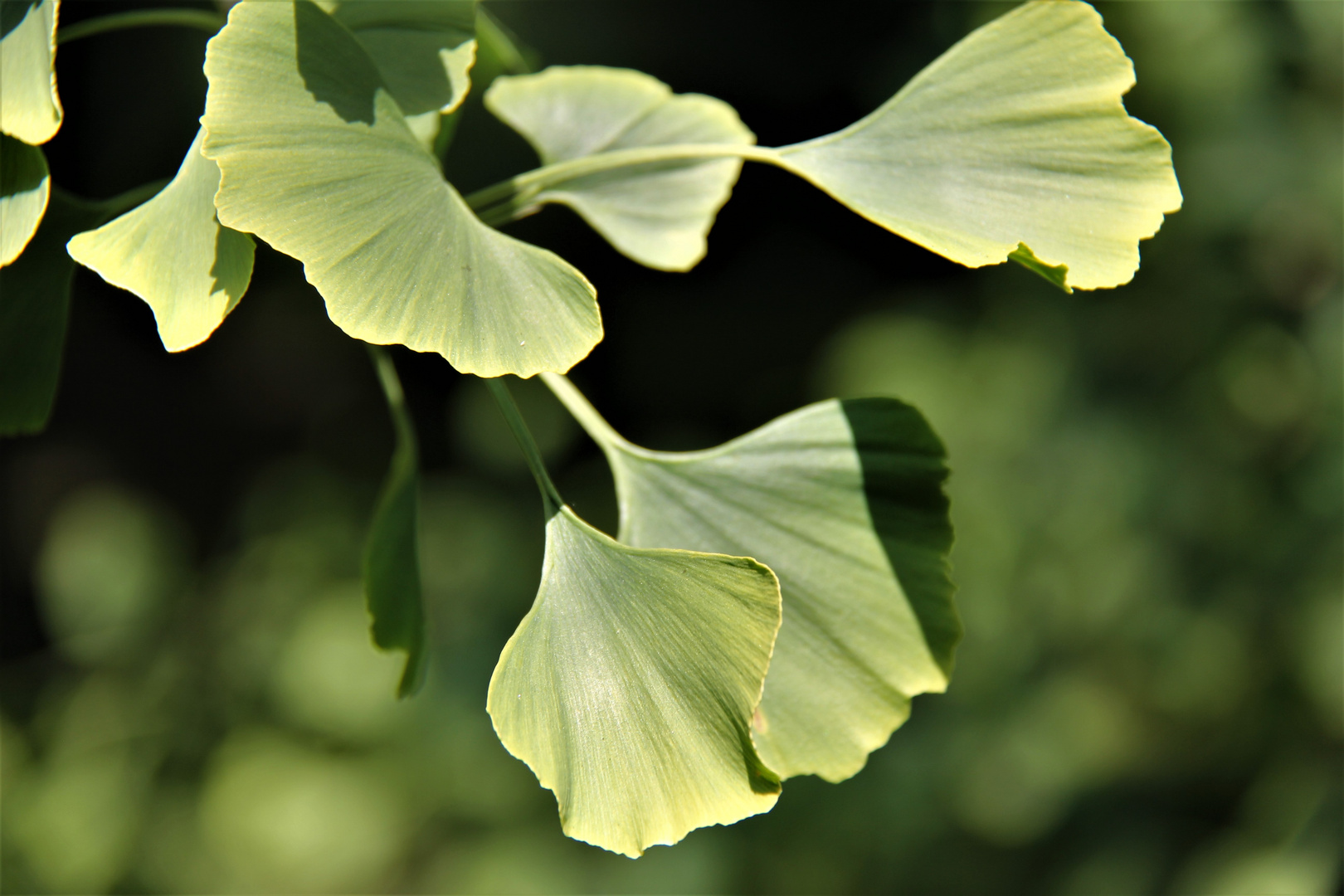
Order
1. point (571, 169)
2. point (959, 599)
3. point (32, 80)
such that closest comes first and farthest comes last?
1. point (32, 80)
2. point (571, 169)
3. point (959, 599)

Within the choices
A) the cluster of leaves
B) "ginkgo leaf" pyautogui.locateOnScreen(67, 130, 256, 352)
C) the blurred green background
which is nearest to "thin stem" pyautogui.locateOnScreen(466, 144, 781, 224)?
the cluster of leaves

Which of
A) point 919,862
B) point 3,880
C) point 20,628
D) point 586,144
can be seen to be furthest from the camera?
point 20,628

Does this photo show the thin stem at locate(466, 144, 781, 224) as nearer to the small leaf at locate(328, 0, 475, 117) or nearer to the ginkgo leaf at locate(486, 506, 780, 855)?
the small leaf at locate(328, 0, 475, 117)

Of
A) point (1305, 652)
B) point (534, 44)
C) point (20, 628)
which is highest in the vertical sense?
point (534, 44)

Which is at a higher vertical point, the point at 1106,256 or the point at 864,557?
the point at 1106,256

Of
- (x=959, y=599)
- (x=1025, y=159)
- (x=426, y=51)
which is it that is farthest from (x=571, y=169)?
(x=959, y=599)

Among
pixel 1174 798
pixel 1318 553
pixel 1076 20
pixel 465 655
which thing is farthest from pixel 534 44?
pixel 1174 798

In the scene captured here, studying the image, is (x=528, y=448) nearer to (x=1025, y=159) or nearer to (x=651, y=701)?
(x=651, y=701)

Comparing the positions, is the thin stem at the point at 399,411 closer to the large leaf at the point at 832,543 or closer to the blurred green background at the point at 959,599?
the large leaf at the point at 832,543

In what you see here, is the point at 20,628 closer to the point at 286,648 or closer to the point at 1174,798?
the point at 286,648
